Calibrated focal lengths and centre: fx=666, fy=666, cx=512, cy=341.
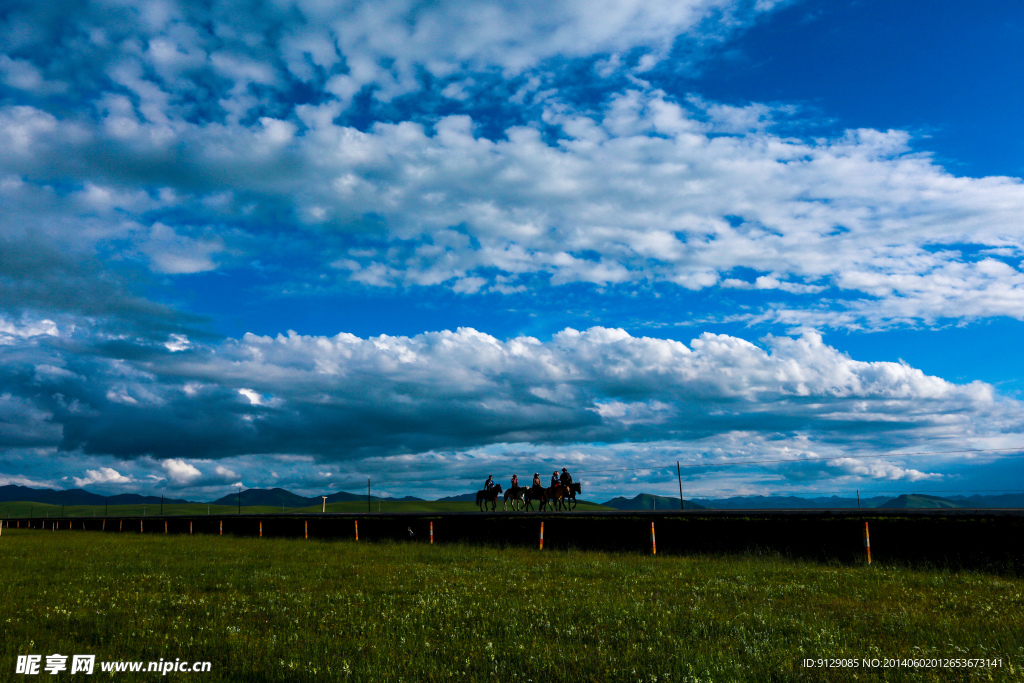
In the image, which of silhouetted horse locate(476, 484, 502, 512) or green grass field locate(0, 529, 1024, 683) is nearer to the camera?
green grass field locate(0, 529, 1024, 683)

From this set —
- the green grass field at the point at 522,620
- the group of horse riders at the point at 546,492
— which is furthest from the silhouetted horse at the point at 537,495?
the green grass field at the point at 522,620

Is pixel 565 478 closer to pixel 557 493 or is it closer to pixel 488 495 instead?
pixel 557 493

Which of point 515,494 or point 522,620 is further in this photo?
point 515,494

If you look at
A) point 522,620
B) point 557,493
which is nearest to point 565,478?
point 557,493

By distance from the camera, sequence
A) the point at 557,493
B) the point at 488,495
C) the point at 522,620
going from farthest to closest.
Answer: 1. the point at 488,495
2. the point at 557,493
3. the point at 522,620

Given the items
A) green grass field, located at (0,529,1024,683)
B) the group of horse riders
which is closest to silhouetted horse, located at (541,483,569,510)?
the group of horse riders

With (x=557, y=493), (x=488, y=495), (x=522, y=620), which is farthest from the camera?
(x=488, y=495)

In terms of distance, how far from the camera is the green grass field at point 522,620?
31.5 feet

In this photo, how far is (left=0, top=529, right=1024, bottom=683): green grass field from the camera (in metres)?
9.60

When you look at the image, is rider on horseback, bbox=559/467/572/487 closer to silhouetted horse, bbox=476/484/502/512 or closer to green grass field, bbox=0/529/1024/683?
silhouetted horse, bbox=476/484/502/512

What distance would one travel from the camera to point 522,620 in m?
12.7

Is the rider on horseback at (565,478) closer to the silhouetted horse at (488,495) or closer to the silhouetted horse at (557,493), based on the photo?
the silhouetted horse at (557,493)

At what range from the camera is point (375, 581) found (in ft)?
61.1

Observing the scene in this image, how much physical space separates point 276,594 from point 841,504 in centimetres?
3701
